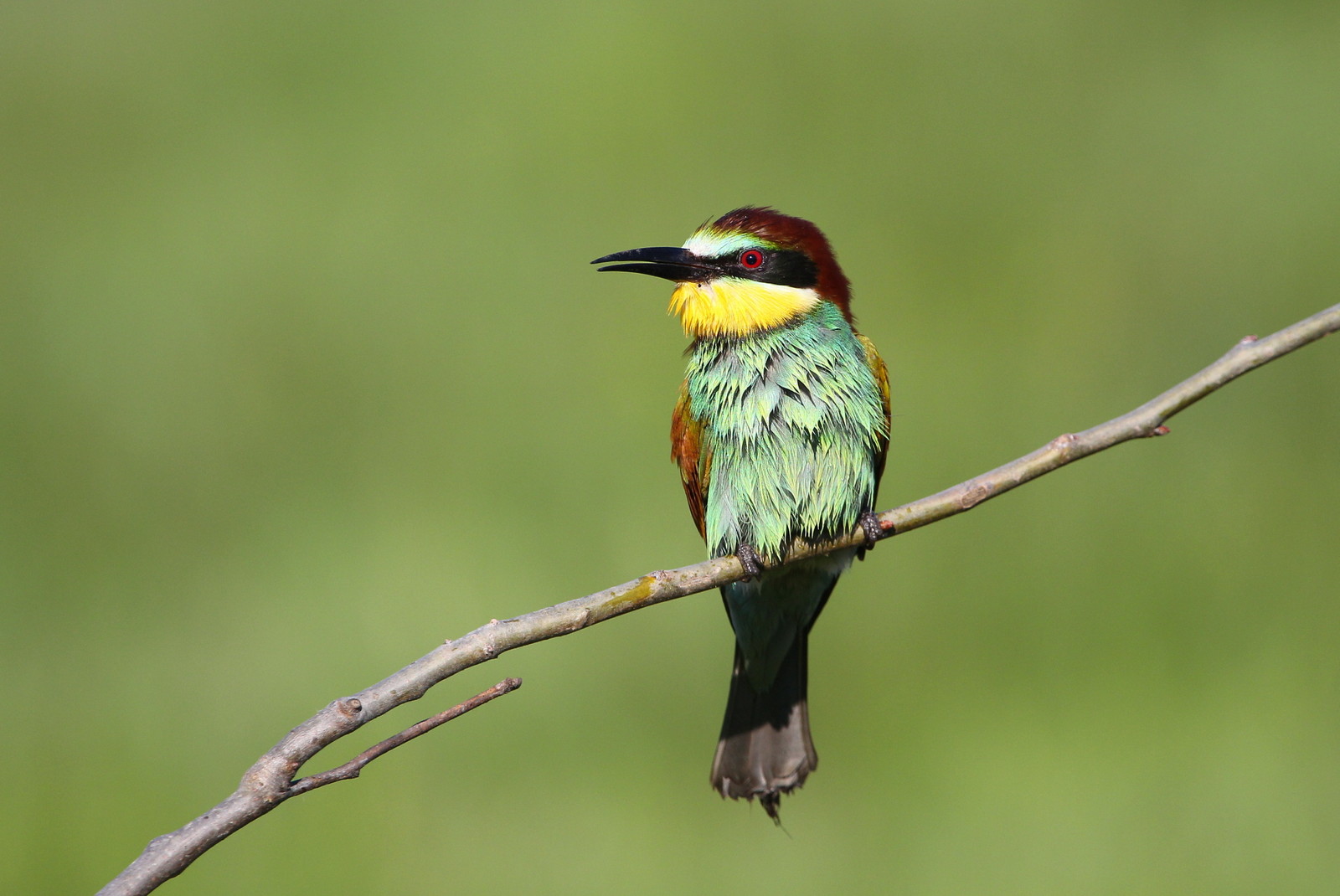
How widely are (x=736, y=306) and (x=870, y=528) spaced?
0.41m

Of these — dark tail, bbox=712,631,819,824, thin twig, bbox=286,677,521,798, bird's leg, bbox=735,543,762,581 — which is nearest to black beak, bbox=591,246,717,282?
bird's leg, bbox=735,543,762,581

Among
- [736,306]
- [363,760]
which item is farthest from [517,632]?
[736,306]

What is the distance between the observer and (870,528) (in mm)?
1577

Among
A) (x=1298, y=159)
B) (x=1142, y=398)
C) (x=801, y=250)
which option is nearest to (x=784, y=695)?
(x=801, y=250)

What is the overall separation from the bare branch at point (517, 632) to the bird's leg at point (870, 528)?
0.57 ft

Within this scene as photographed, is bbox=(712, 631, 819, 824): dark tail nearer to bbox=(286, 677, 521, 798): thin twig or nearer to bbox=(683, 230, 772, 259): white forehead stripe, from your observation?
bbox=(683, 230, 772, 259): white forehead stripe

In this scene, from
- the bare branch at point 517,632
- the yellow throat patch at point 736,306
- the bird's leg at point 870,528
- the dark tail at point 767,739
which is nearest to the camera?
the bare branch at point 517,632

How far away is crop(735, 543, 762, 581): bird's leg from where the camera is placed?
62.2 inches

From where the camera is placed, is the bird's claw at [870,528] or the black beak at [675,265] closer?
the bird's claw at [870,528]

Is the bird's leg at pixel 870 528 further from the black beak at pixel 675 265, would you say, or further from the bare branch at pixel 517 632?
the black beak at pixel 675 265

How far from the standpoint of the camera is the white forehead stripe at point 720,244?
1678 mm

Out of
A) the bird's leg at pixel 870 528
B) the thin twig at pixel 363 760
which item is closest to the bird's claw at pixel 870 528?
the bird's leg at pixel 870 528

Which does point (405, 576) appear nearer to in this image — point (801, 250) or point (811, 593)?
point (811, 593)

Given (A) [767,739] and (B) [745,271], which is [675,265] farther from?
(A) [767,739]
